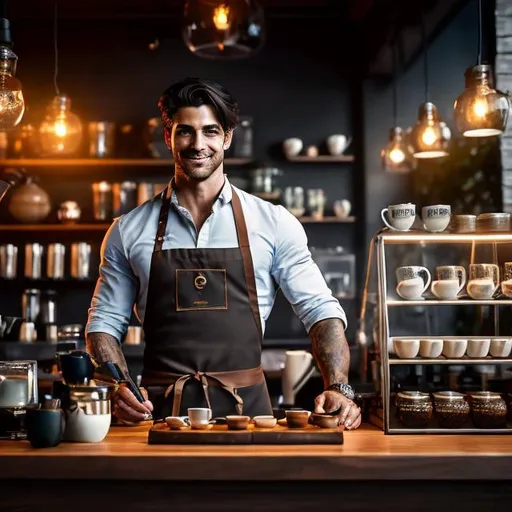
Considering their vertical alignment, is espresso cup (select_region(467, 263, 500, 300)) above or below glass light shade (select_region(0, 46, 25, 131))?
below

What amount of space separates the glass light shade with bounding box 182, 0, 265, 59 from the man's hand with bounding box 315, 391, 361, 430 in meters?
2.43

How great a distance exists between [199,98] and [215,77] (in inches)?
163

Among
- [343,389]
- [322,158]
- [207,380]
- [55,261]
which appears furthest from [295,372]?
[55,261]

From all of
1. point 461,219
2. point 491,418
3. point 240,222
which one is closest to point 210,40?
point 240,222

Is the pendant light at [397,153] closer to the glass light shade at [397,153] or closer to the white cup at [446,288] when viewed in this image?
the glass light shade at [397,153]

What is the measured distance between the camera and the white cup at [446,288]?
100.0 inches

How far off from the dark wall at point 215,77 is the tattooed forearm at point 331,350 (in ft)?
13.2

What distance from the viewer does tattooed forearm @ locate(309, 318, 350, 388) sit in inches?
104

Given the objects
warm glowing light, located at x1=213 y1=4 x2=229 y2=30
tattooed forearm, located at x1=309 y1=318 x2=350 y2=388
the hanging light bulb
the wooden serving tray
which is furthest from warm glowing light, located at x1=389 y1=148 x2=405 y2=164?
the wooden serving tray

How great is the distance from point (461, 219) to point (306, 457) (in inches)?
36.7

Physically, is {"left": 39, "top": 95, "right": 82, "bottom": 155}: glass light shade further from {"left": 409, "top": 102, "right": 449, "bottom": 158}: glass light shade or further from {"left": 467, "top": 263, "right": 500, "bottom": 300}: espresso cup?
{"left": 467, "top": 263, "right": 500, "bottom": 300}: espresso cup

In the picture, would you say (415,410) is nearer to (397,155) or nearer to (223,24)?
(223,24)

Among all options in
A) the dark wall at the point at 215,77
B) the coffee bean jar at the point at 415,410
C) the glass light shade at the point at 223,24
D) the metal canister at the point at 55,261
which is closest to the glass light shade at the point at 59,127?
the glass light shade at the point at 223,24

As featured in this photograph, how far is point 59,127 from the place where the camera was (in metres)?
5.12
